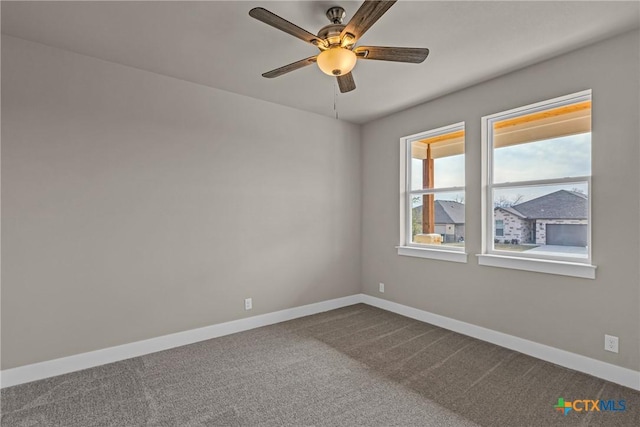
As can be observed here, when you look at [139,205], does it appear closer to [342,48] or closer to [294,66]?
[294,66]

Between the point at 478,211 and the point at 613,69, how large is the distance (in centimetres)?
155

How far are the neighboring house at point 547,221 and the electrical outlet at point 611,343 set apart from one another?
749 mm

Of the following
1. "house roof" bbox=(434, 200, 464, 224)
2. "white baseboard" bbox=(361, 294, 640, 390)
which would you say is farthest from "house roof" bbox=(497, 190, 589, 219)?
"white baseboard" bbox=(361, 294, 640, 390)

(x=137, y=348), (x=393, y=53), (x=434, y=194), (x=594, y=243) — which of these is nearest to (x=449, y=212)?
(x=434, y=194)

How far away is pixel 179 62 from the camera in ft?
9.57

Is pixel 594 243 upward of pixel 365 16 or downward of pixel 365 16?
downward

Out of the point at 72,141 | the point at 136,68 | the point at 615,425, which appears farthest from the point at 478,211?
the point at 72,141

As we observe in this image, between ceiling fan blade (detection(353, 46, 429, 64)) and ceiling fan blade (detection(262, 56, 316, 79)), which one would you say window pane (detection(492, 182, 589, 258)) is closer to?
ceiling fan blade (detection(353, 46, 429, 64))

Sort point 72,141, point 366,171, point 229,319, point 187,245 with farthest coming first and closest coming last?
1. point 366,171
2. point 229,319
3. point 187,245
4. point 72,141

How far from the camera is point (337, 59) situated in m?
2.07

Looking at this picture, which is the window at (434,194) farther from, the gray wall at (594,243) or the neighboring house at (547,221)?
the neighboring house at (547,221)

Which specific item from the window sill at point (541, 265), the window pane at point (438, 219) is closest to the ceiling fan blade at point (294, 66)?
the window pane at point (438, 219)

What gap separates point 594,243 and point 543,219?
0.47 meters

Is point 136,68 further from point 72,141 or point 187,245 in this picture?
point 187,245
